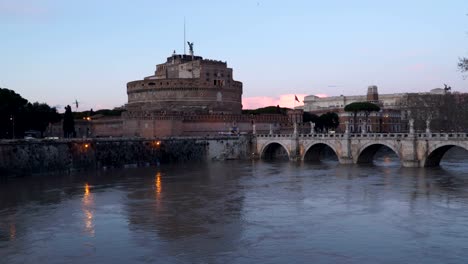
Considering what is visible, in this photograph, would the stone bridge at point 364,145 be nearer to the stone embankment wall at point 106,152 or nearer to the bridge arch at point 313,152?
the bridge arch at point 313,152

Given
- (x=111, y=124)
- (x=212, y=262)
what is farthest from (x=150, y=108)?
(x=212, y=262)

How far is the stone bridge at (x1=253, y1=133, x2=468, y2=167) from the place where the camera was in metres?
41.1

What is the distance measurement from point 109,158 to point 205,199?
2160cm

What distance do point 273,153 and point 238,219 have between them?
38528 millimetres

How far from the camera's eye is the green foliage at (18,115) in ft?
152

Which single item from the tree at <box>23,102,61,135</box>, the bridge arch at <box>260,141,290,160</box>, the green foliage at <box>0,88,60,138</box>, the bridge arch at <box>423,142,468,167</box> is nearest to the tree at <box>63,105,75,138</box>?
the green foliage at <box>0,88,60,138</box>

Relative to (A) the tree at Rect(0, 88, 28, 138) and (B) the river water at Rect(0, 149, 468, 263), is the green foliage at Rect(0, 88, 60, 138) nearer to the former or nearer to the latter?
(A) the tree at Rect(0, 88, 28, 138)

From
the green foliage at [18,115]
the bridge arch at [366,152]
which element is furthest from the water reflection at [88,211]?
the bridge arch at [366,152]

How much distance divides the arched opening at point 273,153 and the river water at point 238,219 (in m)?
21.2

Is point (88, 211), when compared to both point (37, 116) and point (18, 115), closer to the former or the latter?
point (18, 115)

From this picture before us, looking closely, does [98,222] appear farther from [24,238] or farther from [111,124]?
[111,124]

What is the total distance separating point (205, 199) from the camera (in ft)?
91.6

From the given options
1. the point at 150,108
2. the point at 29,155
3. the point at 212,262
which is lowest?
the point at 212,262

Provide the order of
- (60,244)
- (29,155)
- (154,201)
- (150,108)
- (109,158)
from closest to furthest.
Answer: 1. (60,244)
2. (154,201)
3. (29,155)
4. (109,158)
5. (150,108)
